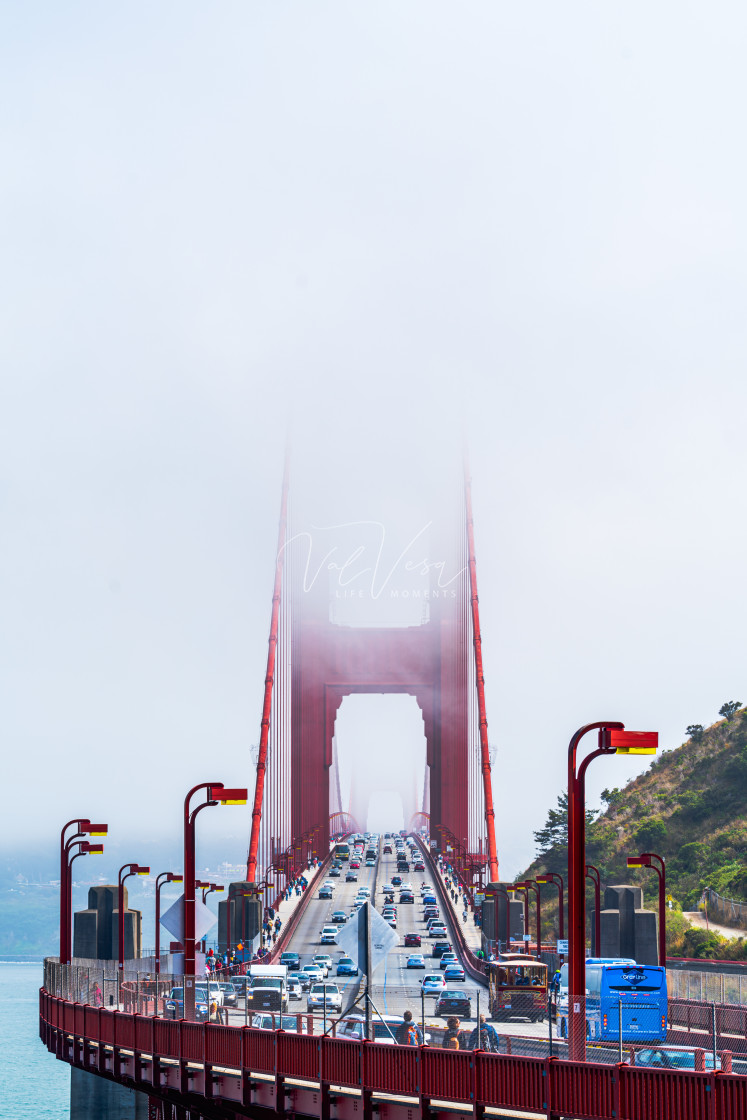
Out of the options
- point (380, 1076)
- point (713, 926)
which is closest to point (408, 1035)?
point (380, 1076)

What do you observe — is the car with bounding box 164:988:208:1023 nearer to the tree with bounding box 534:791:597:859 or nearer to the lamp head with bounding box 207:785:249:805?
the lamp head with bounding box 207:785:249:805

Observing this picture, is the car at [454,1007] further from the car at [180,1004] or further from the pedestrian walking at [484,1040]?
the car at [180,1004]

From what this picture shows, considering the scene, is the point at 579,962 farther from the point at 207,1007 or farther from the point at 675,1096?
the point at 207,1007

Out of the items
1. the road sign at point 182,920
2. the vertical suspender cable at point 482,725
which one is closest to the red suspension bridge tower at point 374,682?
the vertical suspender cable at point 482,725

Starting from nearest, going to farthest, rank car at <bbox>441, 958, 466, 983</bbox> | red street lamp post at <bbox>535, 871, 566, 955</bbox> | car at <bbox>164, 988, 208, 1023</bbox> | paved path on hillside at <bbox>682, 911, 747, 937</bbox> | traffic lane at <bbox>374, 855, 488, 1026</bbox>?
traffic lane at <bbox>374, 855, 488, 1026</bbox> → car at <bbox>164, 988, 208, 1023</bbox> → car at <bbox>441, 958, 466, 983</bbox> → red street lamp post at <bbox>535, 871, 566, 955</bbox> → paved path on hillside at <bbox>682, 911, 747, 937</bbox>

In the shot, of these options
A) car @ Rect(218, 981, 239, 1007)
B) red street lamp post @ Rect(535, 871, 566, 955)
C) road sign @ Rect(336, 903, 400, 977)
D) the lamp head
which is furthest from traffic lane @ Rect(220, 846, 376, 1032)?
road sign @ Rect(336, 903, 400, 977)

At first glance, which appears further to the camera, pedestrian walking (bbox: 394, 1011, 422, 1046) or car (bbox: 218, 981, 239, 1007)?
car (bbox: 218, 981, 239, 1007)

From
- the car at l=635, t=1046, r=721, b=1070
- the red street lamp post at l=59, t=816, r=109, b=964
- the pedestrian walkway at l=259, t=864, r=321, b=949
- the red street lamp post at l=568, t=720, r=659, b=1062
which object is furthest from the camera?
the pedestrian walkway at l=259, t=864, r=321, b=949

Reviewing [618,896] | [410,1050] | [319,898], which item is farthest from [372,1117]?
[319,898]
